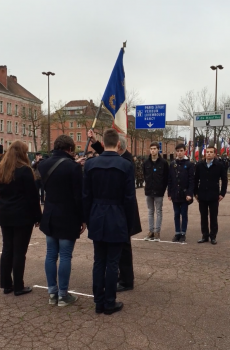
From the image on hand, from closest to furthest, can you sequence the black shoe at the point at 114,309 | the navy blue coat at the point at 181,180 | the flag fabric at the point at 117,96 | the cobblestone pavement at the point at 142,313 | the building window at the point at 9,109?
the cobblestone pavement at the point at 142,313
the black shoe at the point at 114,309
the flag fabric at the point at 117,96
the navy blue coat at the point at 181,180
the building window at the point at 9,109

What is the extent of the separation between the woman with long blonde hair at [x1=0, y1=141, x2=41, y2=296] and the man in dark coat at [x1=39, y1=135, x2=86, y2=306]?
0.37 meters

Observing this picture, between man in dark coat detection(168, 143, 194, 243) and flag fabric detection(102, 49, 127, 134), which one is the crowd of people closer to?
flag fabric detection(102, 49, 127, 134)

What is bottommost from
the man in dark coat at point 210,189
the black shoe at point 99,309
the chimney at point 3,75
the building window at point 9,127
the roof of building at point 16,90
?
the black shoe at point 99,309

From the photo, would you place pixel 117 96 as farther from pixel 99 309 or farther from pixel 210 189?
pixel 99 309

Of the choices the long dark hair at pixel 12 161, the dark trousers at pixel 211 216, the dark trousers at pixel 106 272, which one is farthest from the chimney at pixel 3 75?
the dark trousers at pixel 106 272

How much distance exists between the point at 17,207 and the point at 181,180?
389cm

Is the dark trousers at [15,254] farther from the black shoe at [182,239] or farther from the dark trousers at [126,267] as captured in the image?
the black shoe at [182,239]

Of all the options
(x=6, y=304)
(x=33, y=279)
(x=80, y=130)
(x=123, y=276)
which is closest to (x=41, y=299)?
(x=6, y=304)

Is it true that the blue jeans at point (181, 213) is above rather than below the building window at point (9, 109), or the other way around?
below

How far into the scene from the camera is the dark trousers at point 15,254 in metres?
4.56

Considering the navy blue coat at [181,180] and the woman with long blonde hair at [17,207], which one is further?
the navy blue coat at [181,180]

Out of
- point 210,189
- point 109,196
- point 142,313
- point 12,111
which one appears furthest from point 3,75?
point 142,313

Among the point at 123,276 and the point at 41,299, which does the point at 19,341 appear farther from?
the point at 123,276

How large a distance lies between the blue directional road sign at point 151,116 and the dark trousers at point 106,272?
17.6 meters
